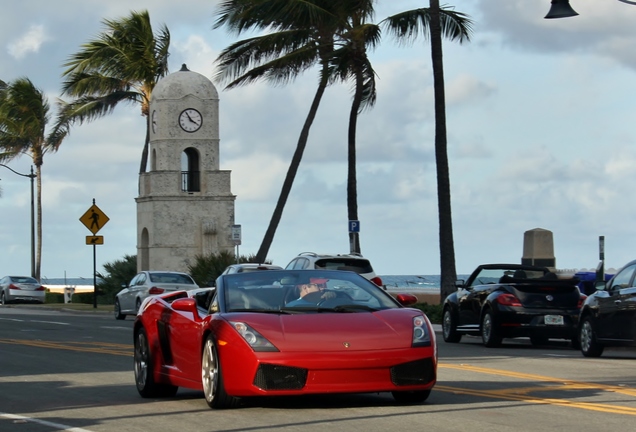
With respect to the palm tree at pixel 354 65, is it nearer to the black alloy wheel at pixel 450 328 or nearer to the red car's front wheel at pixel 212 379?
the black alloy wheel at pixel 450 328

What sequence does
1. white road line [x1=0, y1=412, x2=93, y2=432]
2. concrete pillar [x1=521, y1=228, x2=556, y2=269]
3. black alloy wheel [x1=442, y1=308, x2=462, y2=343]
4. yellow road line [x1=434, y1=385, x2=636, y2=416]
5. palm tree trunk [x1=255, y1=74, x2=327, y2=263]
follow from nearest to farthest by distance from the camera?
1. white road line [x1=0, y1=412, x2=93, y2=432]
2. yellow road line [x1=434, y1=385, x2=636, y2=416]
3. black alloy wheel [x1=442, y1=308, x2=462, y2=343]
4. concrete pillar [x1=521, y1=228, x2=556, y2=269]
5. palm tree trunk [x1=255, y1=74, x2=327, y2=263]

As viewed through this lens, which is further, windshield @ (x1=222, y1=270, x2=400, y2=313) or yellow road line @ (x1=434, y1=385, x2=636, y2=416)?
windshield @ (x1=222, y1=270, x2=400, y2=313)

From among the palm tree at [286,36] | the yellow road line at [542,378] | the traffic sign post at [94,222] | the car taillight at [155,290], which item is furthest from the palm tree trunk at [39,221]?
the yellow road line at [542,378]

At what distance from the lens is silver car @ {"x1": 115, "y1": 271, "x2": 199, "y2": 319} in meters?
35.3

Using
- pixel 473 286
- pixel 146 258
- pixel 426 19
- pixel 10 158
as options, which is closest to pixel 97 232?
pixel 146 258

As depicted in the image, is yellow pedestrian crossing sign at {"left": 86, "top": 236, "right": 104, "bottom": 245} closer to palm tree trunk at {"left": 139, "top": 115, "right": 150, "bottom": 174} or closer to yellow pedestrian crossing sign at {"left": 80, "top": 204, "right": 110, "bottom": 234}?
yellow pedestrian crossing sign at {"left": 80, "top": 204, "right": 110, "bottom": 234}

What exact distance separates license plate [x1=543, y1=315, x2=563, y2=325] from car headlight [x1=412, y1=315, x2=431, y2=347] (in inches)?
440

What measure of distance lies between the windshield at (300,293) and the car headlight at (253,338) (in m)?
0.48

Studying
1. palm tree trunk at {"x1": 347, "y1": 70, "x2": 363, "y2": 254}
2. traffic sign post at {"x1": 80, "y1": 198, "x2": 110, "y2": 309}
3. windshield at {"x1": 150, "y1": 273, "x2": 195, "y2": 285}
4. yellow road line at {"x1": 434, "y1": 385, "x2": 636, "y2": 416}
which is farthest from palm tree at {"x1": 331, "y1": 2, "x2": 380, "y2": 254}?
yellow road line at {"x1": 434, "y1": 385, "x2": 636, "y2": 416}

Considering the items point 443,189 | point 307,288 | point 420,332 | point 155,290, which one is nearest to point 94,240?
point 155,290

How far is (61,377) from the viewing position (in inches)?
605

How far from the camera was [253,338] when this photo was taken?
10594 millimetres

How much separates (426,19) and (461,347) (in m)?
17.4

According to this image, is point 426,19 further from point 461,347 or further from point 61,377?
point 61,377
